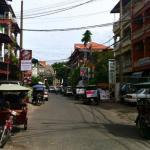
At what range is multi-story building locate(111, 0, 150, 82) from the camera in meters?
51.0

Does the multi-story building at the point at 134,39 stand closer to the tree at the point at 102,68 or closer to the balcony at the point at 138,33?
the balcony at the point at 138,33

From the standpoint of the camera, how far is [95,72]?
7869cm

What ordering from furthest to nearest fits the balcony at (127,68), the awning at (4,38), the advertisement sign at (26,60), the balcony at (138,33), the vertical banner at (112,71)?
the balcony at (127,68)
the awning at (4,38)
the balcony at (138,33)
the vertical banner at (112,71)
the advertisement sign at (26,60)

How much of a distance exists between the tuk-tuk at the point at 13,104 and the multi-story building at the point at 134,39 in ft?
88.3

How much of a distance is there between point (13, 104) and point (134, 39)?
126ft

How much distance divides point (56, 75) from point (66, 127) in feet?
467

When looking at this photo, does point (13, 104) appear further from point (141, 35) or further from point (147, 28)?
point (141, 35)

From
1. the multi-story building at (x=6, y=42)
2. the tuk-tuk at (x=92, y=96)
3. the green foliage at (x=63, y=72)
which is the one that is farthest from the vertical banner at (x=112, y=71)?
the green foliage at (x=63, y=72)

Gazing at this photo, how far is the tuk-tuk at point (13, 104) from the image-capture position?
18.0 m

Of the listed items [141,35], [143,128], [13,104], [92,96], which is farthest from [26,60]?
[141,35]

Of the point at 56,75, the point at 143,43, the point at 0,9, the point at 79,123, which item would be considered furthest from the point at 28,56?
the point at 56,75

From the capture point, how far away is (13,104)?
2050 centimetres

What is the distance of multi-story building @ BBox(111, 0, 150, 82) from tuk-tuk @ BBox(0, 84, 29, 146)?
26907 mm

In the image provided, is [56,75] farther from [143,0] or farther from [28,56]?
[28,56]
